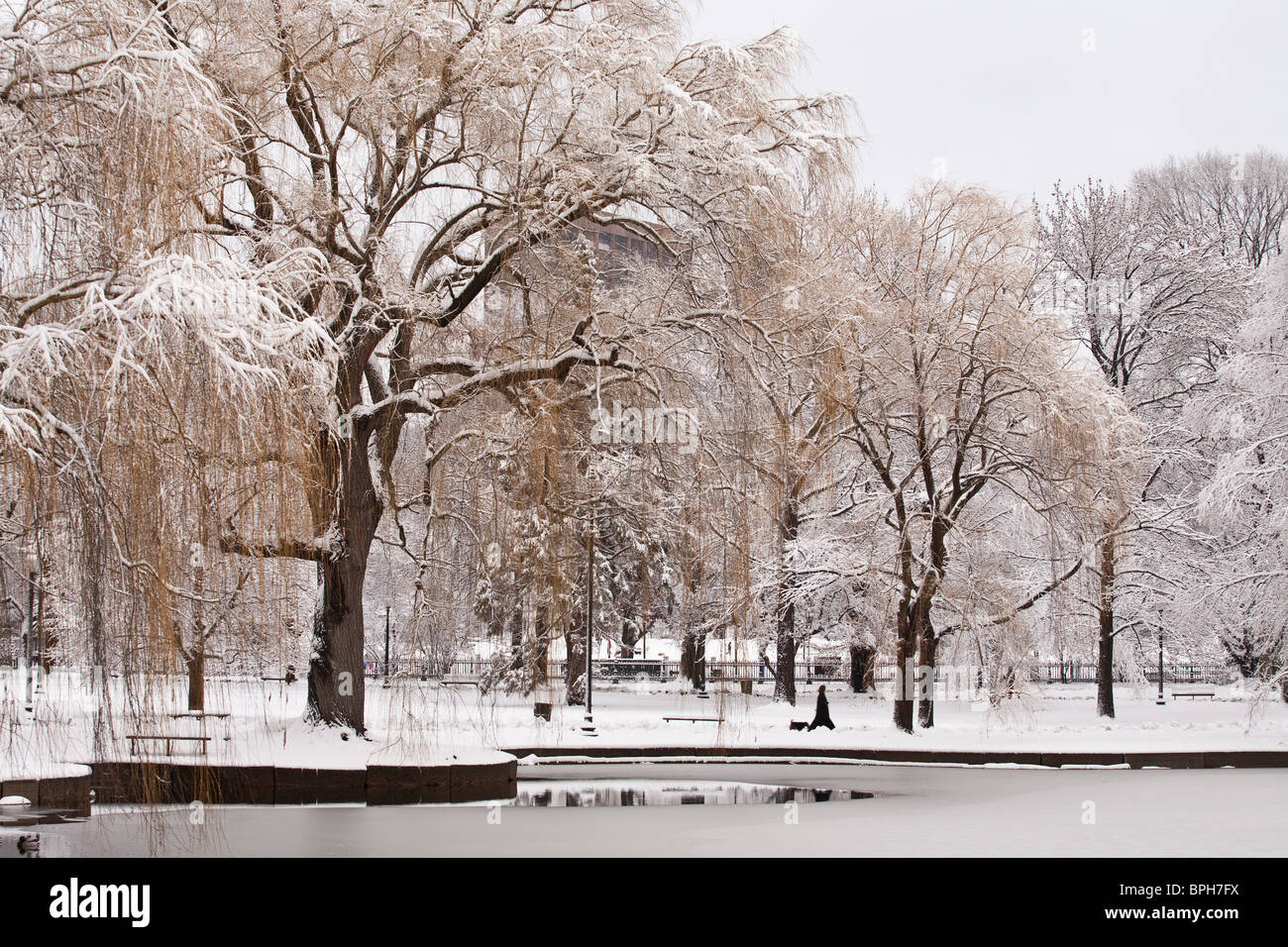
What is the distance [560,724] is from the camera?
2234 cm

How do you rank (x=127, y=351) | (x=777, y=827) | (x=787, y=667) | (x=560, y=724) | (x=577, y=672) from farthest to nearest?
(x=577, y=672) < (x=787, y=667) < (x=560, y=724) < (x=777, y=827) < (x=127, y=351)

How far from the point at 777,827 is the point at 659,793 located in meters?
3.66

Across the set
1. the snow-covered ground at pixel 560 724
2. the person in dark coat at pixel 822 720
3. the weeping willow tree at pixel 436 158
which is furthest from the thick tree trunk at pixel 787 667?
the weeping willow tree at pixel 436 158

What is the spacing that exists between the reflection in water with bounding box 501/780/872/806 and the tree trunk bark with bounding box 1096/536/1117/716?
12509mm

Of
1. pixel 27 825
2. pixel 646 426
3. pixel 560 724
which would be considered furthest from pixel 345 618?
pixel 560 724

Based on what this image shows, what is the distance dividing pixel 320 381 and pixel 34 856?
4.10 m

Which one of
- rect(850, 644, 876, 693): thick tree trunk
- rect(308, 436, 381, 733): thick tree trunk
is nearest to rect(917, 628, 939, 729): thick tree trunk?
rect(850, 644, 876, 693): thick tree trunk

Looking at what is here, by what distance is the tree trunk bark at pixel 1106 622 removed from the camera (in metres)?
27.4

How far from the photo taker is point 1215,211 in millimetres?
37656

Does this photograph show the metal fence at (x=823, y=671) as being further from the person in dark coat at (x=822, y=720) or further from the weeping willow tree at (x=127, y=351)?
the weeping willow tree at (x=127, y=351)

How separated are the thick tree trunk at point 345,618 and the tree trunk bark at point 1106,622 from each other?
16335mm

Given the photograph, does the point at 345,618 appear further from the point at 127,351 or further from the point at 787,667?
the point at 787,667

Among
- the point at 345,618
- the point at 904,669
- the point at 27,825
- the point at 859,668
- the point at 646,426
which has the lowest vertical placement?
the point at 859,668

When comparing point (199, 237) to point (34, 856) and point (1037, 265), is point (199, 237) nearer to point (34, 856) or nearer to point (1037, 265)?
point (34, 856)
